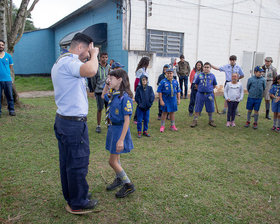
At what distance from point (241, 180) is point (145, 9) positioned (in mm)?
8696

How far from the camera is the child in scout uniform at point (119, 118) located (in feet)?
9.48

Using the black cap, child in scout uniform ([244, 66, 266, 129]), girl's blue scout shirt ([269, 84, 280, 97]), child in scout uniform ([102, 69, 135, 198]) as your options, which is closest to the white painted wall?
child in scout uniform ([244, 66, 266, 129])

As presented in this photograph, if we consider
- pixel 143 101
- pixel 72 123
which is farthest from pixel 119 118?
pixel 143 101

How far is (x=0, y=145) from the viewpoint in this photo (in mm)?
4645

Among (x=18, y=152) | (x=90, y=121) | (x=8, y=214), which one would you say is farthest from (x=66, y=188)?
(x=90, y=121)

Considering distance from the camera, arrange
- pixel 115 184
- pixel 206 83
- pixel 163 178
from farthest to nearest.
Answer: pixel 206 83
pixel 163 178
pixel 115 184

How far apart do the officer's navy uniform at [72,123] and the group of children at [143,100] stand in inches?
20.5

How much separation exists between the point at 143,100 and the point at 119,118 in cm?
246

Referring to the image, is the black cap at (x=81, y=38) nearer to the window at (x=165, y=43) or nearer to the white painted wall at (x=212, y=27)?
the white painted wall at (x=212, y=27)

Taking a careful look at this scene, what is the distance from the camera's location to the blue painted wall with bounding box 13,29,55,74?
1864cm

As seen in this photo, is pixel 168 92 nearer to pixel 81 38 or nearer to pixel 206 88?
pixel 206 88

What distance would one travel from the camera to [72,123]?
7.98 ft

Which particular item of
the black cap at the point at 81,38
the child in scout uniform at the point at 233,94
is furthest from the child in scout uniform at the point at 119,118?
the child in scout uniform at the point at 233,94

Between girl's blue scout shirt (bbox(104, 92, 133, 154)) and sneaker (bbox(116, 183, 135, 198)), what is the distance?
48 centimetres
